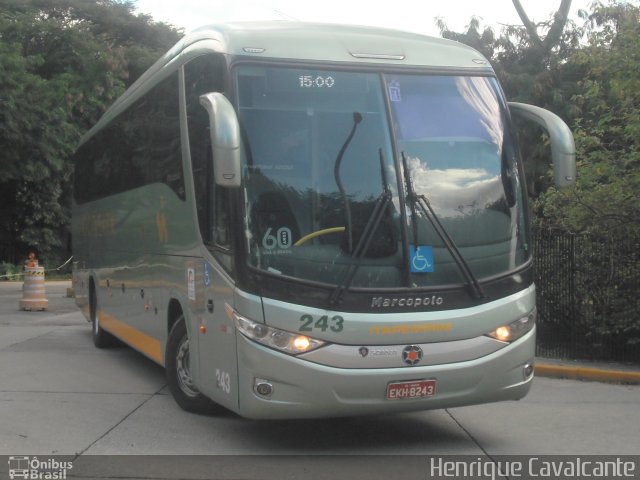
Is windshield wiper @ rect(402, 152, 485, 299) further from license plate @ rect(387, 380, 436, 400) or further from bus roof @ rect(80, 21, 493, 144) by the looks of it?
bus roof @ rect(80, 21, 493, 144)

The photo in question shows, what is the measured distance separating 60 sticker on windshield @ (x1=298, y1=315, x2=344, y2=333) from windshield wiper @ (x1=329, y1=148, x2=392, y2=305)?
0.41 ft

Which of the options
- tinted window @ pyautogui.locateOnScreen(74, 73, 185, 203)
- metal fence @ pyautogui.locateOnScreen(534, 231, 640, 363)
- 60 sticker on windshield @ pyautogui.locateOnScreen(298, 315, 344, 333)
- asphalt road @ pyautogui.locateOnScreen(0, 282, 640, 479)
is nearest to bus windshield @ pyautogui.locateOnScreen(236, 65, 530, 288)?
60 sticker on windshield @ pyautogui.locateOnScreen(298, 315, 344, 333)


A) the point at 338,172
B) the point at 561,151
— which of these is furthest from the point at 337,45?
the point at 561,151

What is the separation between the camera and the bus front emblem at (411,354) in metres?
6.36

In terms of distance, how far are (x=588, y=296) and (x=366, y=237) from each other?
6.09 meters

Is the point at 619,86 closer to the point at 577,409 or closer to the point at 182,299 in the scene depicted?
the point at 577,409

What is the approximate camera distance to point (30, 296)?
19.4m

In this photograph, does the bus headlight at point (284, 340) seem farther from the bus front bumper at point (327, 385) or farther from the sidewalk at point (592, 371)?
the sidewalk at point (592, 371)

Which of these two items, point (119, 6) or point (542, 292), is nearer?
point (542, 292)

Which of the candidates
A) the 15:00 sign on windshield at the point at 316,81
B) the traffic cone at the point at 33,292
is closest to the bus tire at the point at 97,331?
the traffic cone at the point at 33,292

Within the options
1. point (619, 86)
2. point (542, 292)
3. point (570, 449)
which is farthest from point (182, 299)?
point (619, 86)

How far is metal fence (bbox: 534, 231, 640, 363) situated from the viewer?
11.2 meters

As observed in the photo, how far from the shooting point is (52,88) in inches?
1189

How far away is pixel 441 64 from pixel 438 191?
1.21m
